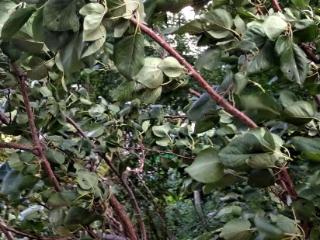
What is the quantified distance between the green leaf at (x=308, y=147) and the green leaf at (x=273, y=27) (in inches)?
6.8

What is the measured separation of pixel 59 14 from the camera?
1.91ft

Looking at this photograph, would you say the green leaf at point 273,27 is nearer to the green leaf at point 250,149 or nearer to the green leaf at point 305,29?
the green leaf at point 305,29

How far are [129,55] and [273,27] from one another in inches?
8.3

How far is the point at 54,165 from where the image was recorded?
1185 millimetres

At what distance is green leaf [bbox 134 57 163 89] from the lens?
28.1 inches

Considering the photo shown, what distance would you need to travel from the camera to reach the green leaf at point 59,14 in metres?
0.58

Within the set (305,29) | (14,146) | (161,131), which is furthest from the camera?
(161,131)

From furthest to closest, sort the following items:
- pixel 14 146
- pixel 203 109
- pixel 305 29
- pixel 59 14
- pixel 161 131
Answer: pixel 161 131 → pixel 14 146 → pixel 203 109 → pixel 305 29 → pixel 59 14

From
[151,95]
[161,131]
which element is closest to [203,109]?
[151,95]

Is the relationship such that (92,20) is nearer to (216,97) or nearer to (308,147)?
(216,97)

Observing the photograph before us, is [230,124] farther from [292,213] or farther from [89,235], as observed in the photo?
[89,235]

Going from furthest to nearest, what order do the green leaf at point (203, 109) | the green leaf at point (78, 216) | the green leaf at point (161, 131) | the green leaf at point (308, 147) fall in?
the green leaf at point (161, 131), the green leaf at point (78, 216), the green leaf at point (203, 109), the green leaf at point (308, 147)

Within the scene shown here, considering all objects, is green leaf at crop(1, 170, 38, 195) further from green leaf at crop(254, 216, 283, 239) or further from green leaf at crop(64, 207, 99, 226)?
green leaf at crop(254, 216, 283, 239)

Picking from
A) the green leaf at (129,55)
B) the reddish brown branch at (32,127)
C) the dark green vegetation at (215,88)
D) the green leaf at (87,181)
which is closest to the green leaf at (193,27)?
the dark green vegetation at (215,88)
